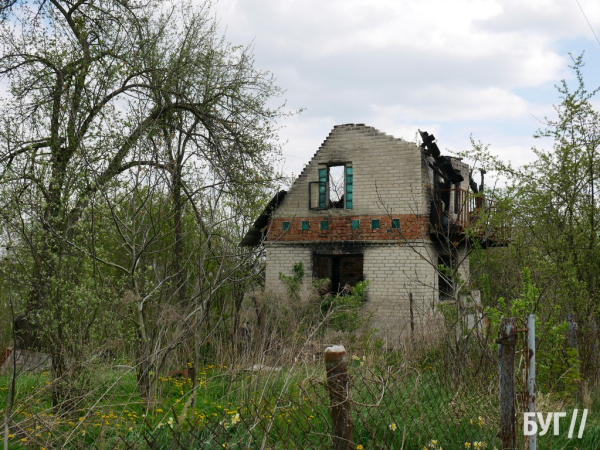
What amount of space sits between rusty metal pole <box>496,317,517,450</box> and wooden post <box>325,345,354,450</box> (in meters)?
1.06

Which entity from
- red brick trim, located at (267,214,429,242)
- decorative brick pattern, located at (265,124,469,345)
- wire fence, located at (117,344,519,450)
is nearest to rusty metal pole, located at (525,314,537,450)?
→ wire fence, located at (117,344,519,450)

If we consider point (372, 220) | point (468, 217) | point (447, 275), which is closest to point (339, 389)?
point (447, 275)

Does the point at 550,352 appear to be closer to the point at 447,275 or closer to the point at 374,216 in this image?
the point at 447,275

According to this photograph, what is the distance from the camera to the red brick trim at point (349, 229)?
1346cm

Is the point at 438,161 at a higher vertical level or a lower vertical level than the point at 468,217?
higher

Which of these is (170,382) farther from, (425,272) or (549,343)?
(425,272)

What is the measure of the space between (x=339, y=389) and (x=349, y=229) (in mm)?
10625

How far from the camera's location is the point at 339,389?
138 inches

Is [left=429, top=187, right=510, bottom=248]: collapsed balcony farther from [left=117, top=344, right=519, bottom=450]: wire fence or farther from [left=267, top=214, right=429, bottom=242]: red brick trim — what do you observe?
[left=117, top=344, right=519, bottom=450]: wire fence

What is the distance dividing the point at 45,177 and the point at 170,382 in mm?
3278

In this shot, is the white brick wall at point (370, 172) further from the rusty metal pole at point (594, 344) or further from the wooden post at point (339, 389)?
the wooden post at point (339, 389)

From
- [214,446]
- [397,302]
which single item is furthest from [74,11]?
[214,446]

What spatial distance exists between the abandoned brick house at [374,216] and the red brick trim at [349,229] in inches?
0.9

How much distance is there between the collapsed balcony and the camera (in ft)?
28.3
